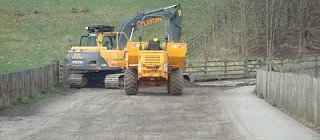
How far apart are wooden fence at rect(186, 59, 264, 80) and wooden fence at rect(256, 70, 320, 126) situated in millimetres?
16098

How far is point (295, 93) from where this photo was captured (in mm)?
17578

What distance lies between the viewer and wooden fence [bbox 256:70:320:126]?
15352 mm

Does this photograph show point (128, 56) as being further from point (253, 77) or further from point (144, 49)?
point (253, 77)

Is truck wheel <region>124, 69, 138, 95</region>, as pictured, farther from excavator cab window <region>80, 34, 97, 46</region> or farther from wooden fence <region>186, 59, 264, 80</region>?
wooden fence <region>186, 59, 264, 80</region>

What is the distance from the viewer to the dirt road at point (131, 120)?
13.6 meters

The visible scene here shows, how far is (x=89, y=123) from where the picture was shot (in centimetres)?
1548

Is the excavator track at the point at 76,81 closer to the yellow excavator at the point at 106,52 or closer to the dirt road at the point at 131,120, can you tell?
the yellow excavator at the point at 106,52

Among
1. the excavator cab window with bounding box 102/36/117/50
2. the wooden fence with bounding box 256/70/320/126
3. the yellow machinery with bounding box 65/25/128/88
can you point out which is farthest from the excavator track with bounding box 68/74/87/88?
the wooden fence with bounding box 256/70/320/126

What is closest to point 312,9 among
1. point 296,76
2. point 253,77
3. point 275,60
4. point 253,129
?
point 275,60

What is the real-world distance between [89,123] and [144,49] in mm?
10783

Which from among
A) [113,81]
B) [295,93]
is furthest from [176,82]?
[295,93]

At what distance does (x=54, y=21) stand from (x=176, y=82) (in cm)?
4156

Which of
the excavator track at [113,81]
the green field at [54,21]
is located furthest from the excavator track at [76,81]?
the green field at [54,21]

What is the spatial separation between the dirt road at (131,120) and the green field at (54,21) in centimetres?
2563
